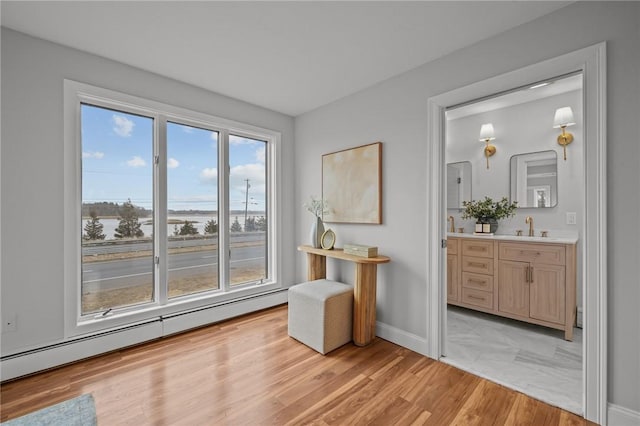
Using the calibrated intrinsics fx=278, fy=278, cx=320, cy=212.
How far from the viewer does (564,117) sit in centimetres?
303

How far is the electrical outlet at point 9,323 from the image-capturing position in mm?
1951

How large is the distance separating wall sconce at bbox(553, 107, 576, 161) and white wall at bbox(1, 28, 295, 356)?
4.54 m

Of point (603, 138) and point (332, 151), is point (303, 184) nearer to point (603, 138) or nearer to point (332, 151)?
point (332, 151)

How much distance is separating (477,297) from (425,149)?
1.96 meters

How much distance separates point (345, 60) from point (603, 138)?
183 cm

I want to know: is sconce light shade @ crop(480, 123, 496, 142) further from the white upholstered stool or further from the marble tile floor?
the white upholstered stool

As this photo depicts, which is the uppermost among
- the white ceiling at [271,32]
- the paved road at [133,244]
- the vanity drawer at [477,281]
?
the white ceiling at [271,32]

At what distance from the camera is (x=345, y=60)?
7.78ft

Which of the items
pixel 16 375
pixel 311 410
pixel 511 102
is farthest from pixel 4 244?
pixel 511 102

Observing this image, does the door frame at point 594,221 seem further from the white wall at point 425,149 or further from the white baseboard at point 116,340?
the white baseboard at point 116,340

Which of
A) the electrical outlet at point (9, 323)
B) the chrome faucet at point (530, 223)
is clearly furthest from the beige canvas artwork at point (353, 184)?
the electrical outlet at point (9, 323)

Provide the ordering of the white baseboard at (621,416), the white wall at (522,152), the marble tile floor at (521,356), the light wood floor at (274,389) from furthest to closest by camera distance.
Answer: the white wall at (522,152), the marble tile floor at (521,356), the light wood floor at (274,389), the white baseboard at (621,416)

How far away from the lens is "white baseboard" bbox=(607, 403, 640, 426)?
1.50 m

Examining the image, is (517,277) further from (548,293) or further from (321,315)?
(321,315)
